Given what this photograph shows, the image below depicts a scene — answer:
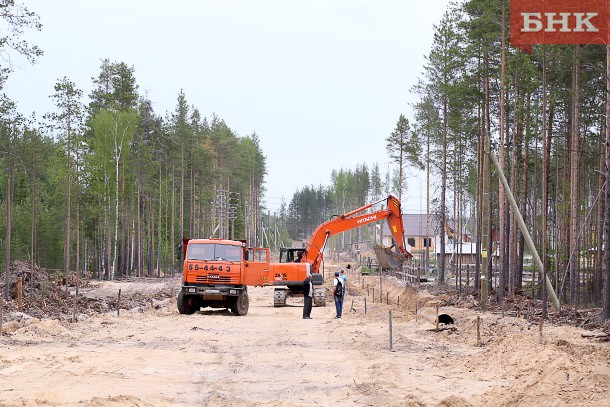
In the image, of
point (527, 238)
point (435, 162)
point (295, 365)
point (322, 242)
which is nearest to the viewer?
point (295, 365)

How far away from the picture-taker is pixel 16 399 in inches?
438

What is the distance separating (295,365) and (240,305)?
14311 millimetres

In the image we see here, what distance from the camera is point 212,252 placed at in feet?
96.5

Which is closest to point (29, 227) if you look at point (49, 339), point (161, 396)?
point (49, 339)

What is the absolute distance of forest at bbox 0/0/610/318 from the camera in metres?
33.5

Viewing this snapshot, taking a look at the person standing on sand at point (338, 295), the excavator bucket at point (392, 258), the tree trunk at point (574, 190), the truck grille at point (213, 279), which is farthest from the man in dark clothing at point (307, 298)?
the tree trunk at point (574, 190)

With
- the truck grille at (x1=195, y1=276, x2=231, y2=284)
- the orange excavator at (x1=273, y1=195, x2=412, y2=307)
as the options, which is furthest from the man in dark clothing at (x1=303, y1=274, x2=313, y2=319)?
the orange excavator at (x1=273, y1=195, x2=412, y2=307)

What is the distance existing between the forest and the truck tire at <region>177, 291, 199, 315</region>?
629 cm

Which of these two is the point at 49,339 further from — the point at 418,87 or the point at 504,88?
the point at 418,87

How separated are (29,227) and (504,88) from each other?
146 feet

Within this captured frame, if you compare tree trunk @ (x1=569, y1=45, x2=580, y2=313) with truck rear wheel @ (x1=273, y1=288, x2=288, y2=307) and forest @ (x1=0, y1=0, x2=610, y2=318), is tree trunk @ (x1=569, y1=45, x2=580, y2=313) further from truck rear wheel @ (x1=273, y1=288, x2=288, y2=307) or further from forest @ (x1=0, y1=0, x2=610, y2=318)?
truck rear wheel @ (x1=273, y1=288, x2=288, y2=307)

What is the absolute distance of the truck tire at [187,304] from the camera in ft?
97.0

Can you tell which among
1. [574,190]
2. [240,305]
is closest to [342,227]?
[240,305]

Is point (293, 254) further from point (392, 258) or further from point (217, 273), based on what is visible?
point (217, 273)
